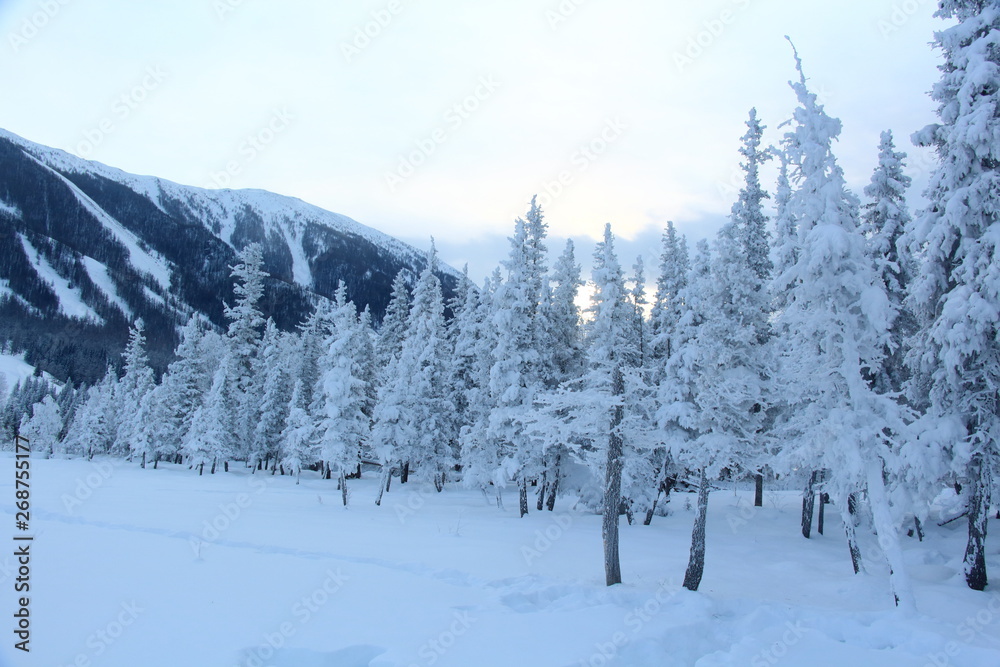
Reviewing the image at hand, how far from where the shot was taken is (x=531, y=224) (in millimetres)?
30297

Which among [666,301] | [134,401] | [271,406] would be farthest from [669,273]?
[134,401]

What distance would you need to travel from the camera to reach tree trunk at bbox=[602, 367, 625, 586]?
54.3 feet

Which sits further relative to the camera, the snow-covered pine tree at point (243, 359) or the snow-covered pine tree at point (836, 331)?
the snow-covered pine tree at point (243, 359)

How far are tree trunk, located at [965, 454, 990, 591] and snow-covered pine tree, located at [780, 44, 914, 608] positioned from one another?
158 inches

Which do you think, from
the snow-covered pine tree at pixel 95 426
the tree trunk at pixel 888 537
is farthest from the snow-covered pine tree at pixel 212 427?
the tree trunk at pixel 888 537

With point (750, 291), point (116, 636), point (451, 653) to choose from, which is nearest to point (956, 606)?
point (750, 291)

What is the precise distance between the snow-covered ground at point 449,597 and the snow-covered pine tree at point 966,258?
15.4ft

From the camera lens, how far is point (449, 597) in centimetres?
1470

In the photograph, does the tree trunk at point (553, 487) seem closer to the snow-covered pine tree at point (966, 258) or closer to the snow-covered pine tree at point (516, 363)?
the snow-covered pine tree at point (516, 363)

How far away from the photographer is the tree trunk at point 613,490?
16.6m

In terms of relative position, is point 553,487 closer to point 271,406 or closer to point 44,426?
point 271,406

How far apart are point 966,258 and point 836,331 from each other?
518 cm

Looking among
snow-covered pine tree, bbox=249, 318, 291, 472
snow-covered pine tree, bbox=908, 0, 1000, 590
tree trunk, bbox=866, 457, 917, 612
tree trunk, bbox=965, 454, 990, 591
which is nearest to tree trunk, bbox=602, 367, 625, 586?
tree trunk, bbox=866, 457, 917, 612

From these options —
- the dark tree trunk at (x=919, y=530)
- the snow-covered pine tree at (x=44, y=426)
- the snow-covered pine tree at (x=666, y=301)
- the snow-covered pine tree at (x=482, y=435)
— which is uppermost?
the snow-covered pine tree at (x=666, y=301)
